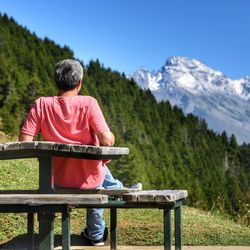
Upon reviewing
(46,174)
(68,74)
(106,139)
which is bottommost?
(46,174)

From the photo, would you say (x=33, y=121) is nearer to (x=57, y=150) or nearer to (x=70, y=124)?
(x=70, y=124)

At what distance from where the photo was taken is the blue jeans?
24.0 ft

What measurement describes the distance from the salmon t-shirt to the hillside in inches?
3131

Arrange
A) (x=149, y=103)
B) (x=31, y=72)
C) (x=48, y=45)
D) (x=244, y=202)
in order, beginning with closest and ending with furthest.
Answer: (x=244, y=202)
(x=31, y=72)
(x=48, y=45)
(x=149, y=103)

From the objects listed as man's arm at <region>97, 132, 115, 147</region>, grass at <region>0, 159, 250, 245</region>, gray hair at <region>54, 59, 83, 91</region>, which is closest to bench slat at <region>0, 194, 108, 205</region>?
man's arm at <region>97, 132, 115, 147</region>

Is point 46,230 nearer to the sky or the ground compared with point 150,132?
nearer to the ground

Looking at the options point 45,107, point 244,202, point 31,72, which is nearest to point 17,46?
point 31,72

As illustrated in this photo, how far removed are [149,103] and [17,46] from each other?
68.0 metres

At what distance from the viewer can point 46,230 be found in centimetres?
557

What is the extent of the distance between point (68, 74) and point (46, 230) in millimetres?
1591

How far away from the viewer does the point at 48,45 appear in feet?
510

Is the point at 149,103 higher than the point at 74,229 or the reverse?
higher

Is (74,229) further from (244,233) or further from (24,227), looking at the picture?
(244,233)

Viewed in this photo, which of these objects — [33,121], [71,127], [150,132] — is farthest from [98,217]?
[150,132]
